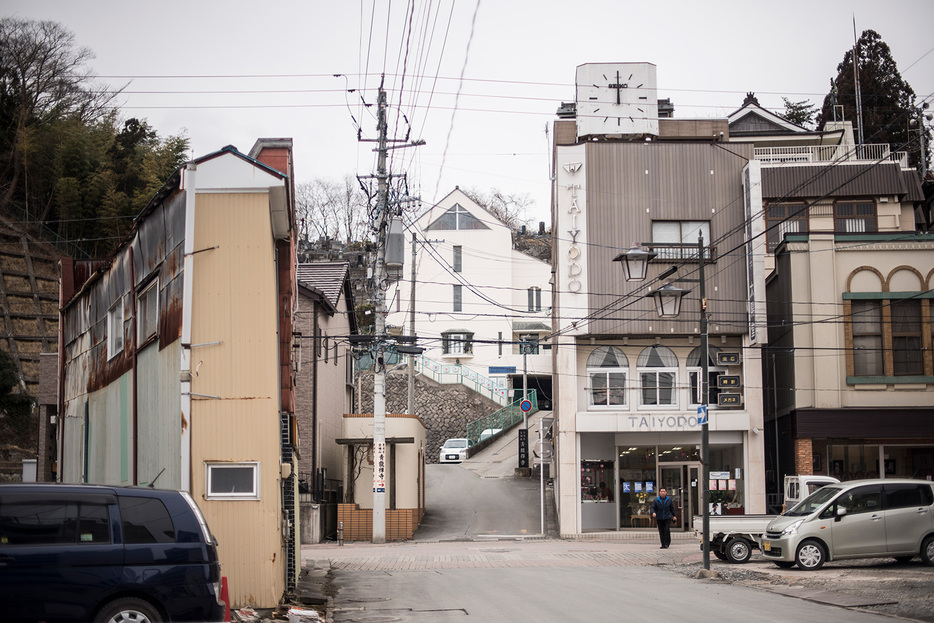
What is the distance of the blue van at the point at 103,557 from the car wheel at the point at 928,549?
14.9 metres

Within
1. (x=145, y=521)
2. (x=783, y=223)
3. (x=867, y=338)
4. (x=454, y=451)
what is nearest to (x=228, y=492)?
(x=145, y=521)

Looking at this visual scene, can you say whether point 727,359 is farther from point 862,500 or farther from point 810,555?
point 810,555

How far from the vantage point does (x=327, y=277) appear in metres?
37.8

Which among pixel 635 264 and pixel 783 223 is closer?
pixel 635 264

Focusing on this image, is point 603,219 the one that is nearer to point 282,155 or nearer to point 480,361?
point 282,155

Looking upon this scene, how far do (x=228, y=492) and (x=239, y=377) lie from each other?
171 centimetres

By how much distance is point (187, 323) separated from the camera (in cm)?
1379

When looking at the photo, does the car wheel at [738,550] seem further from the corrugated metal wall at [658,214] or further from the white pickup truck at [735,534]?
the corrugated metal wall at [658,214]

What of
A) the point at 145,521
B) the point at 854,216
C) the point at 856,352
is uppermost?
the point at 854,216

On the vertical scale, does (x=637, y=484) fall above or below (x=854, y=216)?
below

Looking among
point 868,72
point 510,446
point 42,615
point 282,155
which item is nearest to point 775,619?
point 42,615

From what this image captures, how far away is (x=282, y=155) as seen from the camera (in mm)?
16766

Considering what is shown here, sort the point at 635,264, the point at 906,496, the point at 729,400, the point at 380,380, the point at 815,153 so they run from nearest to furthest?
the point at 635,264
the point at 906,496
the point at 729,400
the point at 380,380
the point at 815,153

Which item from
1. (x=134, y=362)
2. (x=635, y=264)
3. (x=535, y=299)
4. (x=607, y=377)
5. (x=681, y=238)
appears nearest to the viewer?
(x=134, y=362)
